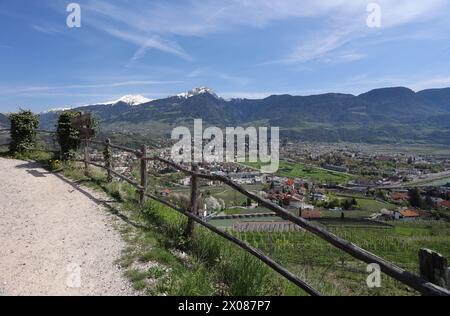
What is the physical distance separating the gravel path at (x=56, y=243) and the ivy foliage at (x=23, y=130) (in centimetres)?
677

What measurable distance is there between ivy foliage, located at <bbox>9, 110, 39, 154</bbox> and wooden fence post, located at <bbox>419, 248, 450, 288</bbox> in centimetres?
1856

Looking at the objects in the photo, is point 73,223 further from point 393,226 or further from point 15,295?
point 393,226

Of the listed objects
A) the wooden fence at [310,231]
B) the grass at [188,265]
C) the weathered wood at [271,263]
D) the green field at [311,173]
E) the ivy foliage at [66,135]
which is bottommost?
the green field at [311,173]

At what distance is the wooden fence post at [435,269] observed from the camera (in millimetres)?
3338

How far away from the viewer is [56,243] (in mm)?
6980

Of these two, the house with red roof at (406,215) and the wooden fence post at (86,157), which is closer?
the wooden fence post at (86,157)

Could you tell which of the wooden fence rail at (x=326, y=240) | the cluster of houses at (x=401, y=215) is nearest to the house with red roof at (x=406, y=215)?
the cluster of houses at (x=401, y=215)

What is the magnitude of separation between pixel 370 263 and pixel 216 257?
10.4ft

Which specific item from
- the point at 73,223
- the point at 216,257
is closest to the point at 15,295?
the point at 216,257

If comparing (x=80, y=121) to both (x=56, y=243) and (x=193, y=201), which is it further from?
(x=193, y=201)

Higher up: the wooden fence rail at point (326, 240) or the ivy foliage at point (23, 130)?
the ivy foliage at point (23, 130)

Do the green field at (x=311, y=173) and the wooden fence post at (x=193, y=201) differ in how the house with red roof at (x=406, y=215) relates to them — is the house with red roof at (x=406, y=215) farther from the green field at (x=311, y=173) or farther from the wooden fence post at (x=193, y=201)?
the wooden fence post at (x=193, y=201)

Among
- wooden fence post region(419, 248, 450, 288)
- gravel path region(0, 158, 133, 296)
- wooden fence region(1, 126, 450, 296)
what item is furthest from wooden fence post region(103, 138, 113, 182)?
wooden fence post region(419, 248, 450, 288)

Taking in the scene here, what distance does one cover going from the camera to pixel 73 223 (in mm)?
8352
